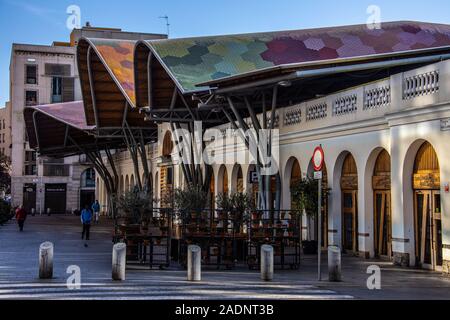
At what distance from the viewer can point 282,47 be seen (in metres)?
36.3

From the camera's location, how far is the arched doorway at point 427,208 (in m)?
18.7

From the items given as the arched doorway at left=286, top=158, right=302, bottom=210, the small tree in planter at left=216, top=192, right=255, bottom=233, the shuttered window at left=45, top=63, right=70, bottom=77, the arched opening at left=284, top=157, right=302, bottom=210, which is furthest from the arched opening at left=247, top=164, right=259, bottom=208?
the shuttered window at left=45, top=63, right=70, bottom=77

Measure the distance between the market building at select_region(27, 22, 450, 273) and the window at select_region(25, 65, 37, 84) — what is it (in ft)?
163

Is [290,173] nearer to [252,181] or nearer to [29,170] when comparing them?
[252,181]

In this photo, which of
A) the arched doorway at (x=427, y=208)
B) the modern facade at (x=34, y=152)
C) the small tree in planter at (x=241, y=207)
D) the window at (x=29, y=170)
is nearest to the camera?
the arched doorway at (x=427, y=208)

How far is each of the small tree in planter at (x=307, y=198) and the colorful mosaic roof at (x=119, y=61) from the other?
19.8 metres

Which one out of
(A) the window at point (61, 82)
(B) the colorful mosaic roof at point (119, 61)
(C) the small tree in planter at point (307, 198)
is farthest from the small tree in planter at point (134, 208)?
(A) the window at point (61, 82)

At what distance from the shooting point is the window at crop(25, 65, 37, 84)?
3711 inches

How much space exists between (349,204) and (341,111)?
3181 mm

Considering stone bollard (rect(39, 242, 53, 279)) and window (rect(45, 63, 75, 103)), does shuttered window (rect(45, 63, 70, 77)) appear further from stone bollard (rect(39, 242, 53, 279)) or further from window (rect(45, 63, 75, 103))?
stone bollard (rect(39, 242, 53, 279))

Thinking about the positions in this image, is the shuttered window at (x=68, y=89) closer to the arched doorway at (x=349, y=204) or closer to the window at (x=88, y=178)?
the window at (x=88, y=178)

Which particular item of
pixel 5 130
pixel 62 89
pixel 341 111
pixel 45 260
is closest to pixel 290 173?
pixel 341 111

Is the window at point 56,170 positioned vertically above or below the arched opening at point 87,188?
above

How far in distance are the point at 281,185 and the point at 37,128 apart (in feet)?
134
